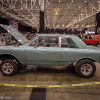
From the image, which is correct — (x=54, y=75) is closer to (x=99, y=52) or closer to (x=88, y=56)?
(x=88, y=56)

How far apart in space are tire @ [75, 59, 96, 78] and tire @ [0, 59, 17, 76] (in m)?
2.50

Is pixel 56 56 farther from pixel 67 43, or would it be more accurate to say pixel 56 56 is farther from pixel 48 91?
pixel 48 91

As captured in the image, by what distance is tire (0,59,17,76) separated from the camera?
3947 millimetres

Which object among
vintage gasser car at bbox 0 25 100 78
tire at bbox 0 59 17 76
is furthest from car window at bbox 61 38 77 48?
tire at bbox 0 59 17 76

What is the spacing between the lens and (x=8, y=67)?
401cm

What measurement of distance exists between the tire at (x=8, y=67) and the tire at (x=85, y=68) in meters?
2.50

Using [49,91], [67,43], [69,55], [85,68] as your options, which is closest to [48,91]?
[49,91]

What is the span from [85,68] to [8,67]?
309 cm

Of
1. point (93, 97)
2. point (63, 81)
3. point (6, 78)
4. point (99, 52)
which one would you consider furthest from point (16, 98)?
point (99, 52)

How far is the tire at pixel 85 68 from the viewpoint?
12.5ft

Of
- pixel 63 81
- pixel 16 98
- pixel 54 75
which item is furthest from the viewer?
pixel 54 75

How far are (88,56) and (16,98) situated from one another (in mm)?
2871

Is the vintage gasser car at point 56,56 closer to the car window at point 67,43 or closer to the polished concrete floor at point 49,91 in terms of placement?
the car window at point 67,43

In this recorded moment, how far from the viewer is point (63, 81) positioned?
3664 millimetres
